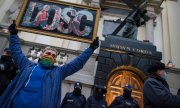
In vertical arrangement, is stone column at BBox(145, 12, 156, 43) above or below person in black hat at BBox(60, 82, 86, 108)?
above

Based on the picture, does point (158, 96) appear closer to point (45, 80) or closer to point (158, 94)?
point (158, 94)

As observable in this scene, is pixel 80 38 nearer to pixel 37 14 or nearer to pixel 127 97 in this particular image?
pixel 37 14

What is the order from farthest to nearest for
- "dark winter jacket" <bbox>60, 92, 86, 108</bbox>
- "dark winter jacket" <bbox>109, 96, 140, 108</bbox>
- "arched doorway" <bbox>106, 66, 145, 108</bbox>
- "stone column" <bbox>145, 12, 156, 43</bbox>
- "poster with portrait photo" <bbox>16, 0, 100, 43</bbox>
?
"stone column" <bbox>145, 12, 156, 43</bbox>
"arched doorway" <bbox>106, 66, 145, 108</bbox>
"dark winter jacket" <bbox>60, 92, 86, 108</bbox>
"dark winter jacket" <bbox>109, 96, 140, 108</bbox>
"poster with portrait photo" <bbox>16, 0, 100, 43</bbox>

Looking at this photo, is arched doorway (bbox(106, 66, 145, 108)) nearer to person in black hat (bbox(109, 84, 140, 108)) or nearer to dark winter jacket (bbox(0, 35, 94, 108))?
person in black hat (bbox(109, 84, 140, 108))

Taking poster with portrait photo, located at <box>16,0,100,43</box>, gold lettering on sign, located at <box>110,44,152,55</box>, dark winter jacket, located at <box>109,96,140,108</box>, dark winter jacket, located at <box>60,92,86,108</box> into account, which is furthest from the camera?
gold lettering on sign, located at <box>110,44,152,55</box>

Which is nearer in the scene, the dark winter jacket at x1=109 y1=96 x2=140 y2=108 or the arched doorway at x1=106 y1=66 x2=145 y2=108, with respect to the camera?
the dark winter jacket at x1=109 y1=96 x2=140 y2=108

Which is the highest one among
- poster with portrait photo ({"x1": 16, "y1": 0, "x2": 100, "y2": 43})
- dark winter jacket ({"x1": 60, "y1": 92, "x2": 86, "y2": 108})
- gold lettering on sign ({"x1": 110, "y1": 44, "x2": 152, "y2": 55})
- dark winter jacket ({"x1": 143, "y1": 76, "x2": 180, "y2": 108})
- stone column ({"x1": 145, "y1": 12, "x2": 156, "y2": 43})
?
stone column ({"x1": 145, "y1": 12, "x2": 156, "y2": 43})

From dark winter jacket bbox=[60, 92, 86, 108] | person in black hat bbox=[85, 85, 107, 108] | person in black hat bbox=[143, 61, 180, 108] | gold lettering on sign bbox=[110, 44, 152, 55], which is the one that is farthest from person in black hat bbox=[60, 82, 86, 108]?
person in black hat bbox=[143, 61, 180, 108]

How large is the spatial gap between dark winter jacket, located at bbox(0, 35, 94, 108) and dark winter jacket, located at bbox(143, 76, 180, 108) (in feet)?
3.31

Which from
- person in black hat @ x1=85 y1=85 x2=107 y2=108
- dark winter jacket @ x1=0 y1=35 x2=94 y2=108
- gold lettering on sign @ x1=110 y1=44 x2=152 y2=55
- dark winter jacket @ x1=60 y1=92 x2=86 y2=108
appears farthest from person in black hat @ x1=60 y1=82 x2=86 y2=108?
dark winter jacket @ x1=0 y1=35 x2=94 y2=108

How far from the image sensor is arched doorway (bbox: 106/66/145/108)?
813 cm

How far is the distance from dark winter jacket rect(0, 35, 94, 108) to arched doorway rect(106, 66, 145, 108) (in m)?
4.77

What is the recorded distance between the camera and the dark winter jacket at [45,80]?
302 cm

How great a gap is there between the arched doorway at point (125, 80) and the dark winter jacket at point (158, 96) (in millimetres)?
4832
